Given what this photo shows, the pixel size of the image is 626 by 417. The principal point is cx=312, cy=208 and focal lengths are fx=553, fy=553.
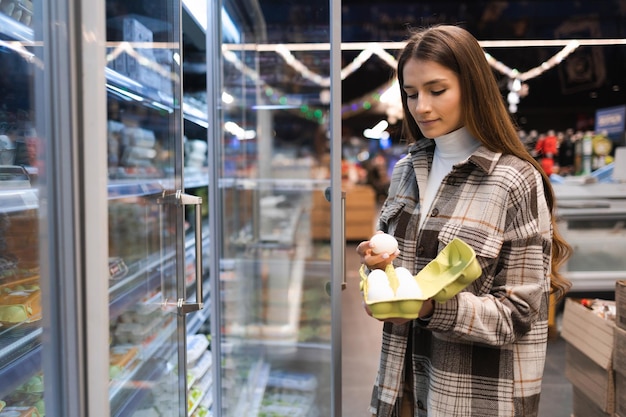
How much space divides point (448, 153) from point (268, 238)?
288cm

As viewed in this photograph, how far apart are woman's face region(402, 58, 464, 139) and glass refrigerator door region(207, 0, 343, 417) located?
1.51 meters

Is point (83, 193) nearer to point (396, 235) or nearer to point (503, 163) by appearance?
point (396, 235)

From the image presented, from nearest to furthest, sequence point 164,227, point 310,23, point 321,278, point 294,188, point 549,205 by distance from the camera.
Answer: point 549,205
point 164,227
point 310,23
point 321,278
point 294,188

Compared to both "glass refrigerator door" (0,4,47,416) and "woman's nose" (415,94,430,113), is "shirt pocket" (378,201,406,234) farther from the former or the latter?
"glass refrigerator door" (0,4,47,416)

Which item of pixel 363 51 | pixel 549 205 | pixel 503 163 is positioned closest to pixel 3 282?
pixel 503 163

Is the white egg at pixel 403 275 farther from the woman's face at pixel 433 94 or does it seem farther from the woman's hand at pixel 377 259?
the woman's face at pixel 433 94

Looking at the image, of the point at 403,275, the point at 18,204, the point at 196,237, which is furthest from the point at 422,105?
the point at 18,204

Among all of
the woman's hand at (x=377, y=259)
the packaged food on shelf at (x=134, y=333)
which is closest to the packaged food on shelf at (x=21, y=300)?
the packaged food on shelf at (x=134, y=333)

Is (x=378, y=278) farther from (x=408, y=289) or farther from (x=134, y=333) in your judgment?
(x=134, y=333)

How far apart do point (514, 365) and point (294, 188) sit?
3.18 meters

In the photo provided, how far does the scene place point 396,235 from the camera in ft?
4.55

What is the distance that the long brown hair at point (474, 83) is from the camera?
128 centimetres

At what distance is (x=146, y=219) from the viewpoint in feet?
6.66

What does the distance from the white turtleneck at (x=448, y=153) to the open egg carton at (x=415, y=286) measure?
0.24 meters
